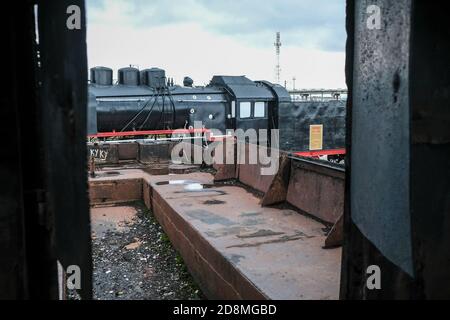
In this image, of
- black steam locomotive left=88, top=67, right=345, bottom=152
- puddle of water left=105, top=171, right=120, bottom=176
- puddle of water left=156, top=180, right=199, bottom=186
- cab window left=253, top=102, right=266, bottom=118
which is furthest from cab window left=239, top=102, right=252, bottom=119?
puddle of water left=156, top=180, right=199, bottom=186

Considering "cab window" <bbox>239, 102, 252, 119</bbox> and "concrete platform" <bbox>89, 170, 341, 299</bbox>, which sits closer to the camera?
"concrete platform" <bbox>89, 170, 341, 299</bbox>

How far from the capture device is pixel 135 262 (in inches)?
198

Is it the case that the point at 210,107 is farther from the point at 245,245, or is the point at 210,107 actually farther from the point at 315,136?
the point at 245,245

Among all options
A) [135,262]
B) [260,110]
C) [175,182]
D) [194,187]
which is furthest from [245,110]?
[135,262]

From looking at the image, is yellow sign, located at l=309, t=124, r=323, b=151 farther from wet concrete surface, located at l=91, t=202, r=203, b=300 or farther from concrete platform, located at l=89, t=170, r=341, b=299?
wet concrete surface, located at l=91, t=202, r=203, b=300

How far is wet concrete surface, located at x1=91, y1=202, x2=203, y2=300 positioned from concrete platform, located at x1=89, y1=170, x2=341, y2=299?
0.53ft

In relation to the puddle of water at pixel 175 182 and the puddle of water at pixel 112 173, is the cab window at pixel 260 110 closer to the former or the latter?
the puddle of water at pixel 112 173

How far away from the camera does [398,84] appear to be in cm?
160

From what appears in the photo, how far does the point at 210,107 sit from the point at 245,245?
11.7 metres

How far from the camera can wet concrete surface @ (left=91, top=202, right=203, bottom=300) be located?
14.1 feet

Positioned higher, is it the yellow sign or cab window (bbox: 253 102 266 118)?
cab window (bbox: 253 102 266 118)

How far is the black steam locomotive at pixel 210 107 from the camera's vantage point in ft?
47.2

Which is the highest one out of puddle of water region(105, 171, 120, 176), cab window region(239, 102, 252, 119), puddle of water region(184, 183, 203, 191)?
cab window region(239, 102, 252, 119)
